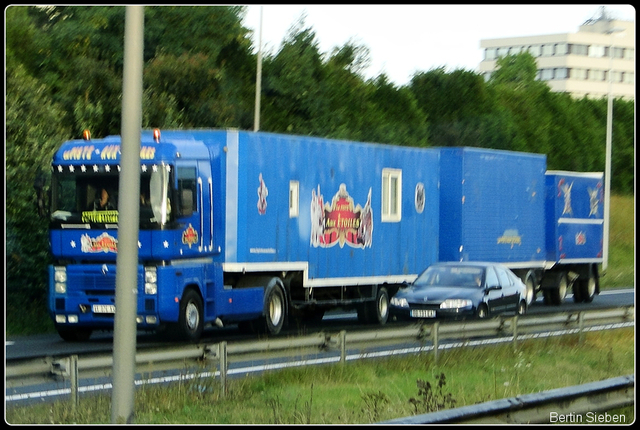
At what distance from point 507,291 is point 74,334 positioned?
8.40m

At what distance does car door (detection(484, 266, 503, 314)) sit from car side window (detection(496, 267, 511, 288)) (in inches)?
8.6

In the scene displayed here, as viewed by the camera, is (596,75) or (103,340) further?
(596,75)

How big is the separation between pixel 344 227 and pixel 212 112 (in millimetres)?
11297

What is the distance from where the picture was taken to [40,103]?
77.5ft

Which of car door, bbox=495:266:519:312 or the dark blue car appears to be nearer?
the dark blue car

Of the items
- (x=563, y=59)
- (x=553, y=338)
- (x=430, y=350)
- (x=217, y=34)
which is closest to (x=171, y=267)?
(x=430, y=350)

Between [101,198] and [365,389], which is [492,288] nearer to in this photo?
[101,198]

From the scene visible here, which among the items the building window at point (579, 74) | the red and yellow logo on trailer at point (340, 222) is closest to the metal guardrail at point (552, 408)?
the red and yellow logo on trailer at point (340, 222)

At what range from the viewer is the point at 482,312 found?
20.9 m

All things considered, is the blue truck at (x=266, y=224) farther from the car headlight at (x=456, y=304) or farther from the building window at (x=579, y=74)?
the building window at (x=579, y=74)

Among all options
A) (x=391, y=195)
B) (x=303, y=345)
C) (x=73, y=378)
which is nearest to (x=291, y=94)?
(x=391, y=195)

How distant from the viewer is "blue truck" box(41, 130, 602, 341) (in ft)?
58.6

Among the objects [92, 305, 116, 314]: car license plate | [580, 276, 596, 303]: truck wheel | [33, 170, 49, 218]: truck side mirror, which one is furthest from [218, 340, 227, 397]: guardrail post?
[580, 276, 596, 303]: truck wheel

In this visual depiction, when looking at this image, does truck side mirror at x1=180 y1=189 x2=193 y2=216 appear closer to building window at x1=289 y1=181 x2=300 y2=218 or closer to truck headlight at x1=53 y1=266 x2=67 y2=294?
truck headlight at x1=53 y1=266 x2=67 y2=294
